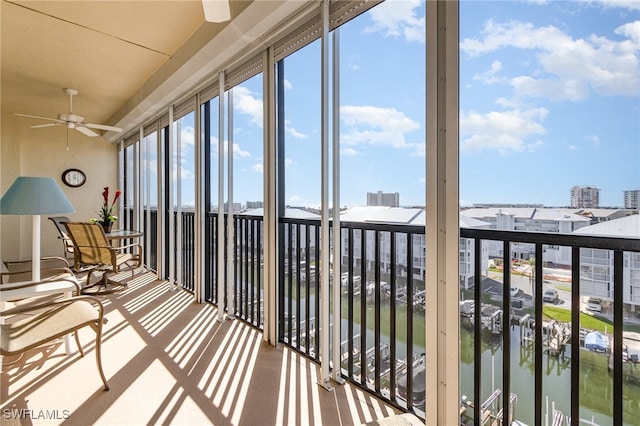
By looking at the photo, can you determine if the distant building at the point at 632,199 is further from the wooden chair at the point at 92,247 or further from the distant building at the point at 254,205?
the wooden chair at the point at 92,247

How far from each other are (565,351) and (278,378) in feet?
5.28

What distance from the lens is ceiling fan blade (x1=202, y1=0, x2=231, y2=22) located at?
137cm

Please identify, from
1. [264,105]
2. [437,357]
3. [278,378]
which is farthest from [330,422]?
[264,105]

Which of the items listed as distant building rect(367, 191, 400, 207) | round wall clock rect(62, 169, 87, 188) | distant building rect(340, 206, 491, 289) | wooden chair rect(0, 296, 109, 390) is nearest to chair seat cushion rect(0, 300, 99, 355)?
wooden chair rect(0, 296, 109, 390)

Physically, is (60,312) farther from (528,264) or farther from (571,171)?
(571,171)

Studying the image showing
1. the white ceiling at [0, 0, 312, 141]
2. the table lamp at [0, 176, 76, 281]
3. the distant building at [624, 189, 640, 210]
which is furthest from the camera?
the white ceiling at [0, 0, 312, 141]

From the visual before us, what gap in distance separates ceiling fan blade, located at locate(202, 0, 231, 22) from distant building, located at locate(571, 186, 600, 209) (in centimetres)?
172

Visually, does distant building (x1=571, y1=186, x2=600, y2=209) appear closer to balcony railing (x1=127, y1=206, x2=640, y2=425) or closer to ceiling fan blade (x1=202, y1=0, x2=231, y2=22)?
balcony railing (x1=127, y1=206, x2=640, y2=425)

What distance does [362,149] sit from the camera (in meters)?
1.94

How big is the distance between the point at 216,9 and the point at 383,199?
1326 mm

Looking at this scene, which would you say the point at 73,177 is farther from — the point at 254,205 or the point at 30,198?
the point at 254,205

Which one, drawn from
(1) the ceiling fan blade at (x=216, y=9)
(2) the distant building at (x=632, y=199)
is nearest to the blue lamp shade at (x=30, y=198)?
(1) the ceiling fan blade at (x=216, y=9)

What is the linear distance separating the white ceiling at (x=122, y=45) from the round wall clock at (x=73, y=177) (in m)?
1.88

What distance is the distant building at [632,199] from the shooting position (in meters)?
1.05
